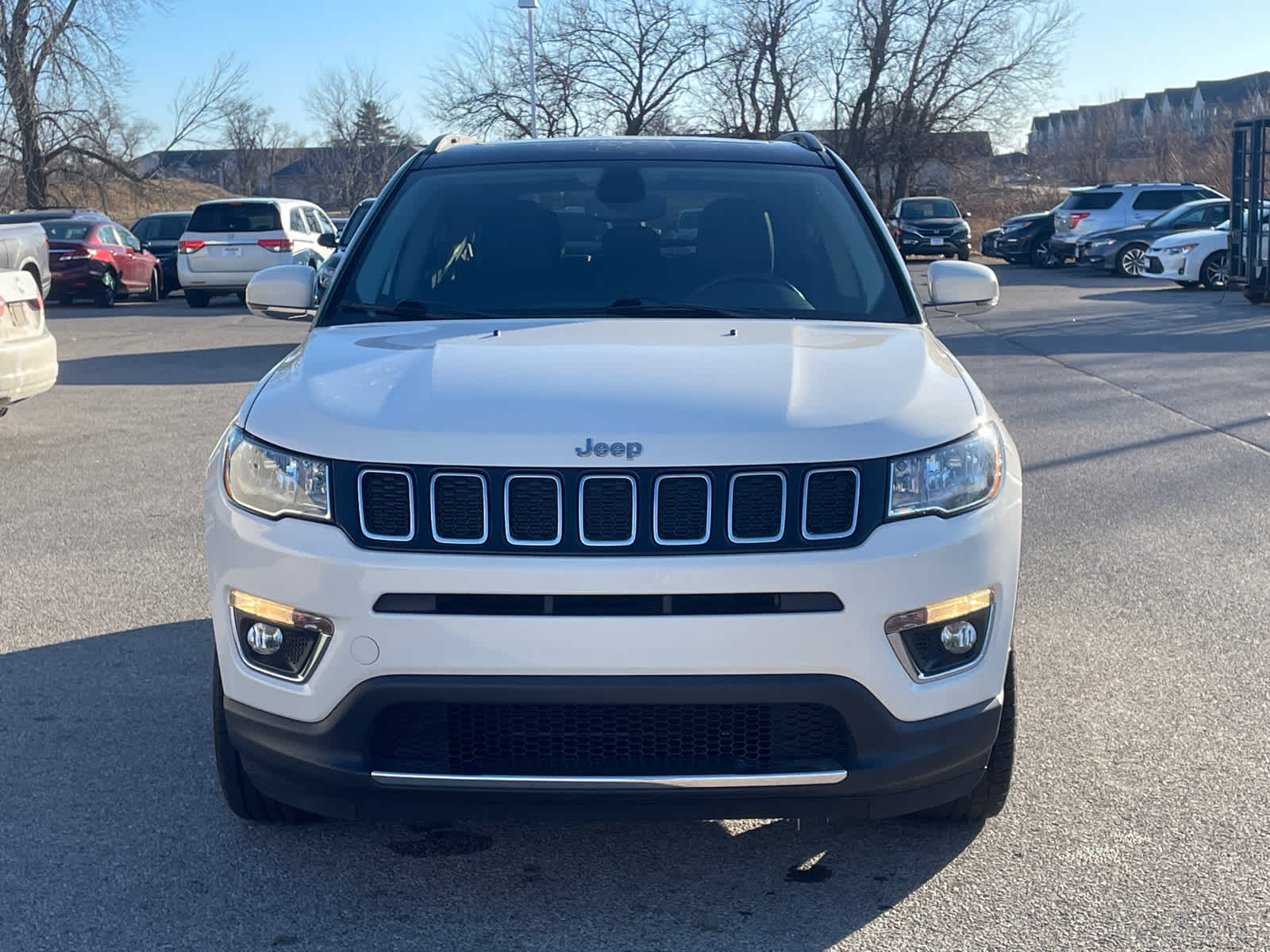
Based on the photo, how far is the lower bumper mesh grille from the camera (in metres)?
2.98

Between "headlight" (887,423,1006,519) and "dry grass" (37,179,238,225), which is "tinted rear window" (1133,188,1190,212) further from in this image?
"headlight" (887,423,1006,519)

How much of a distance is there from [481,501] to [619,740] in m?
0.59

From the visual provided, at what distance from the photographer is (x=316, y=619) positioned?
2973 millimetres

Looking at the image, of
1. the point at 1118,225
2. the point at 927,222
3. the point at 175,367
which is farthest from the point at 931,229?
the point at 175,367

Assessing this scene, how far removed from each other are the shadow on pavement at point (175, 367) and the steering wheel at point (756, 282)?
30.6 feet

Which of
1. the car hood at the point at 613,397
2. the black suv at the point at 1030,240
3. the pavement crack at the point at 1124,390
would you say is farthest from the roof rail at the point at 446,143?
the black suv at the point at 1030,240

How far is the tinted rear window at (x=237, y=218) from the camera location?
21969mm

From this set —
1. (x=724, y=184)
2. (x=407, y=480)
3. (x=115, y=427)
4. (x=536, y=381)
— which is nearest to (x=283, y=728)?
(x=407, y=480)

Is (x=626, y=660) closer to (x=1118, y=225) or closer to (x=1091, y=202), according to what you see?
(x=1118, y=225)

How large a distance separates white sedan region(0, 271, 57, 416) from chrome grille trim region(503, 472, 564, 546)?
710cm

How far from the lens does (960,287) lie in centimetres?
474

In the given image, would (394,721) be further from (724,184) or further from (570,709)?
(724,184)

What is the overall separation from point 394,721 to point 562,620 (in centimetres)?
46

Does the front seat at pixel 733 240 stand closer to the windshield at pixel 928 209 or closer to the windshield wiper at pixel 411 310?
the windshield wiper at pixel 411 310
